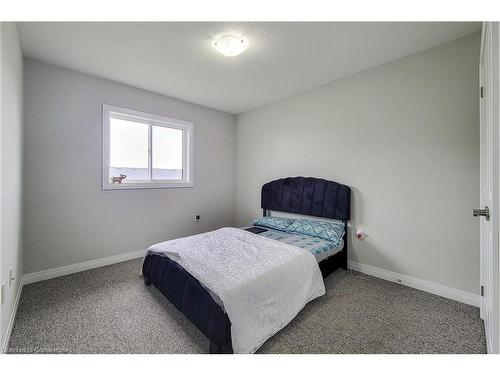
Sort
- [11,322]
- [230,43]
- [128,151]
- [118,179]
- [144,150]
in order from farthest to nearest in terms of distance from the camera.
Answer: [144,150] < [128,151] < [118,179] < [230,43] < [11,322]

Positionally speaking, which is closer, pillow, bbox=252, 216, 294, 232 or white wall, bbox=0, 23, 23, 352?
white wall, bbox=0, 23, 23, 352

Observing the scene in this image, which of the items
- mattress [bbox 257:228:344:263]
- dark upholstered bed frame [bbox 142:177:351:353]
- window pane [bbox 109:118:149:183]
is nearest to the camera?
dark upholstered bed frame [bbox 142:177:351:353]

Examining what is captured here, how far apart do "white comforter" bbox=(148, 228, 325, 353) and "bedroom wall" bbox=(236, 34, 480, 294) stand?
3.63 ft

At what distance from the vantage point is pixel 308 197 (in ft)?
9.78

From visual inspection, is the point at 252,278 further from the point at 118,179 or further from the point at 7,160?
the point at 118,179

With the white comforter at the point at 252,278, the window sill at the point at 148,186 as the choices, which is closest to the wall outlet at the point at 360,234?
the white comforter at the point at 252,278

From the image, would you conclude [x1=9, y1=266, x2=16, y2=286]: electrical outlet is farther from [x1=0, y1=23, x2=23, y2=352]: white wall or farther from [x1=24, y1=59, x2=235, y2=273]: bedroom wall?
[x1=24, y1=59, x2=235, y2=273]: bedroom wall

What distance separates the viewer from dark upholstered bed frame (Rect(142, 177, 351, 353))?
1311 millimetres

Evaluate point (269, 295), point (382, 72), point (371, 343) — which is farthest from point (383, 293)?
point (382, 72)

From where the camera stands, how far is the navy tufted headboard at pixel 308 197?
8.77 feet

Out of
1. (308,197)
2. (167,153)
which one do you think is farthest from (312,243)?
(167,153)

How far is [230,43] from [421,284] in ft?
9.89

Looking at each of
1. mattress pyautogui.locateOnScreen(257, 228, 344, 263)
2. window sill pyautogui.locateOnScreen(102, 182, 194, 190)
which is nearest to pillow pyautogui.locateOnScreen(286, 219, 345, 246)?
mattress pyautogui.locateOnScreen(257, 228, 344, 263)
